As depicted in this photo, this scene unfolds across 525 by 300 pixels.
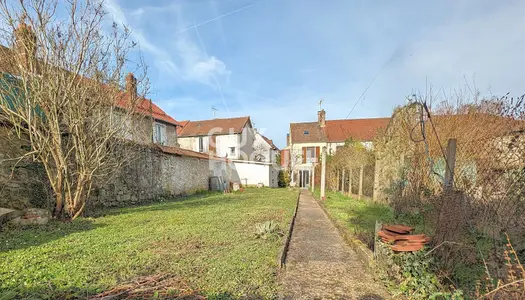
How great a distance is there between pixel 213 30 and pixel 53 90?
6.83 meters

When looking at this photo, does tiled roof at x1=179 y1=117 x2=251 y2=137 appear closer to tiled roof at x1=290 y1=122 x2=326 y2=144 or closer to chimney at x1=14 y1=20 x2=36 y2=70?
tiled roof at x1=290 y1=122 x2=326 y2=144

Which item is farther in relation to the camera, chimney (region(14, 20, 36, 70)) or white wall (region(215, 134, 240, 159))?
white wall (region(215, 134, 240, 159))

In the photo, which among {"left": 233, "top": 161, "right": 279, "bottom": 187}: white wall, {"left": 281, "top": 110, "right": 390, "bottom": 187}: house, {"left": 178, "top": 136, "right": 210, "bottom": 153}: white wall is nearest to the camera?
{"left": 233, "top": 161, "right": 279, "bottom": 187}: white wall

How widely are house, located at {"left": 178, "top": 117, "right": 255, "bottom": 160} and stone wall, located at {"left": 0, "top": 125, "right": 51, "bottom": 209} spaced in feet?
65.5

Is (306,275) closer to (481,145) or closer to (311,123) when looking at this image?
(481,145)

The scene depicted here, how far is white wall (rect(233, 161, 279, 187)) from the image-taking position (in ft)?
75.6

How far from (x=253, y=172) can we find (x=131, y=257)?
63.9ft

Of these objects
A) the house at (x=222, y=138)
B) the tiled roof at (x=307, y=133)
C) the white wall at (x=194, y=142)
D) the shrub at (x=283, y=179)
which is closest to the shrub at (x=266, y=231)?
the shrub at (x=283, y=179)

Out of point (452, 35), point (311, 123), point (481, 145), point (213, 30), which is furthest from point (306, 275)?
point (311, 123)

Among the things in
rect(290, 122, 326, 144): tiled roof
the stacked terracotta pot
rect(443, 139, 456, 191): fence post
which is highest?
rect(290, 122, 326, 144): tiled roof

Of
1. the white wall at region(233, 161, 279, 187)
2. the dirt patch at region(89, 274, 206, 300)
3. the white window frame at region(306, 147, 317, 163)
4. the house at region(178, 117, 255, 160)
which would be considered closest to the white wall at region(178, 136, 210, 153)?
the house at region(178, 117, 255, 160)

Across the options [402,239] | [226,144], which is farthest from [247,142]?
[402,239]

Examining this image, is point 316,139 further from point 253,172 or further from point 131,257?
point 131,257

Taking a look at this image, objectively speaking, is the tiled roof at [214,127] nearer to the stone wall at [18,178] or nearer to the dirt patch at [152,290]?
the stone wall at [18,178]
